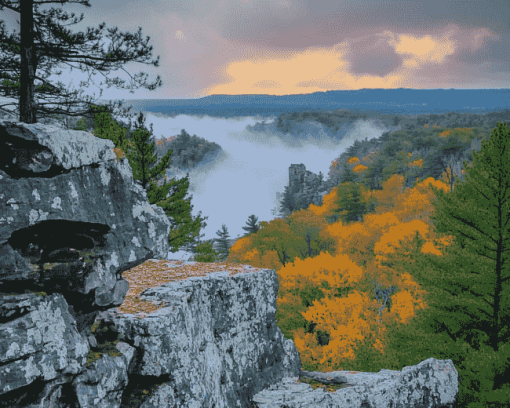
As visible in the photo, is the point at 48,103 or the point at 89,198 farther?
the point at 48,103

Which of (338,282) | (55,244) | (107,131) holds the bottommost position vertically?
(338,282)

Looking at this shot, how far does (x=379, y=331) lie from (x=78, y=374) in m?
17.7

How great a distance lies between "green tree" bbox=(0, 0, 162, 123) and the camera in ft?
32.1

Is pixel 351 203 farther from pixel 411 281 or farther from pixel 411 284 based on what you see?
pixel 411 281

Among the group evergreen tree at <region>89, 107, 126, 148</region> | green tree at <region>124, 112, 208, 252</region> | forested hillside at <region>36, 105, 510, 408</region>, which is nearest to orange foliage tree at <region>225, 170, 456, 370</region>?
forested hillside at <region>36, 105, 510, 408</region>

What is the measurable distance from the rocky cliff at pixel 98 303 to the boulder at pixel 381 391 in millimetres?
49

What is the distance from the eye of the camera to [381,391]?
29.9 ft

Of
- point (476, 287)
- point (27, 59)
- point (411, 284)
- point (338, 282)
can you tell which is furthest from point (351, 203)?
point (27, 59)

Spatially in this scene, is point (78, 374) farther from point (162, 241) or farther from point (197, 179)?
point (197, 179)

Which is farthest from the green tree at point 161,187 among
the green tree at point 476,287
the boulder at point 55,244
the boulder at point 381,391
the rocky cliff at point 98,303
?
the green tree at point 476,287

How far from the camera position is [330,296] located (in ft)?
78.9

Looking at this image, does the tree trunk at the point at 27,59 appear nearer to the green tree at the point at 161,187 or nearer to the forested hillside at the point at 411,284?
the green tree at the point at 161,187

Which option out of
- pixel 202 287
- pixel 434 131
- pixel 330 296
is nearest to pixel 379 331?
pixel 330 296

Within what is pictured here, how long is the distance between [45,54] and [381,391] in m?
12.9
